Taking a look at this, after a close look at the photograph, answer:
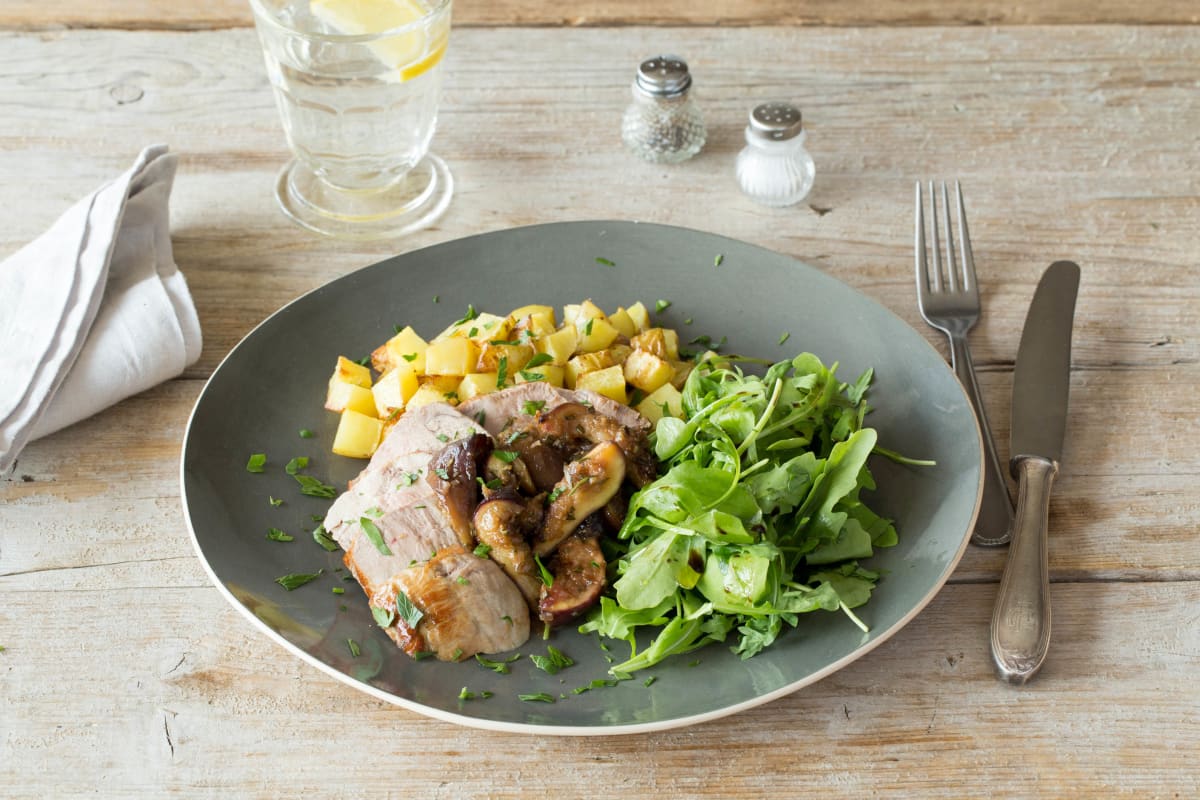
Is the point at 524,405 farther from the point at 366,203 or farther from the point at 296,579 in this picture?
the point at 366,203

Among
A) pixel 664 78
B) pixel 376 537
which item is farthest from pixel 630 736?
pixel 664 78

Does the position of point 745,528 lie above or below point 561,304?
above

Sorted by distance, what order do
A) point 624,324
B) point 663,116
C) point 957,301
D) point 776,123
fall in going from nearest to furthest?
point 624,324
point 957,301
point 776,123
point 663,116

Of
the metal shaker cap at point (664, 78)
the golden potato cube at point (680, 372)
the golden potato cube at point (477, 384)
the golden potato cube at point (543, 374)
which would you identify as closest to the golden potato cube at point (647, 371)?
the golden potato cube at point (680, 372)

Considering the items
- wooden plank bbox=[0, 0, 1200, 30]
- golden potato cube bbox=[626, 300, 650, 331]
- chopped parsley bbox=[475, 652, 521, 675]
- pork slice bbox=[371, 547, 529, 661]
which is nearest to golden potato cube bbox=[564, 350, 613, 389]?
golden potato cube bbox=[626, 300, 650, 331]

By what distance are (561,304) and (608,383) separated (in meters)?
0.31

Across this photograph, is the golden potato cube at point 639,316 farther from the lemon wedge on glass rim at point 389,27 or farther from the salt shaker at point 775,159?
the lemon wedge on glass rim at point 389,27

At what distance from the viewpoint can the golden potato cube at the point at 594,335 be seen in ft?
6.75

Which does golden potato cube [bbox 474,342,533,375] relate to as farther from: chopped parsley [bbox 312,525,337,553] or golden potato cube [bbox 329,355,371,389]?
chopped parsley [bbox 312,525,337,553]

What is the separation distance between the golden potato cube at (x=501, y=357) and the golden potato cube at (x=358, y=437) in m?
0.20

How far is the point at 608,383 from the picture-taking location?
1982 millimetres

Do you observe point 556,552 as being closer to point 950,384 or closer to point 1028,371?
point 950,384

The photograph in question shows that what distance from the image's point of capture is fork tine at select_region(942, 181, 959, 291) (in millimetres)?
2352

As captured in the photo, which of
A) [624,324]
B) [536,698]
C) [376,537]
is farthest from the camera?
[624,324]
